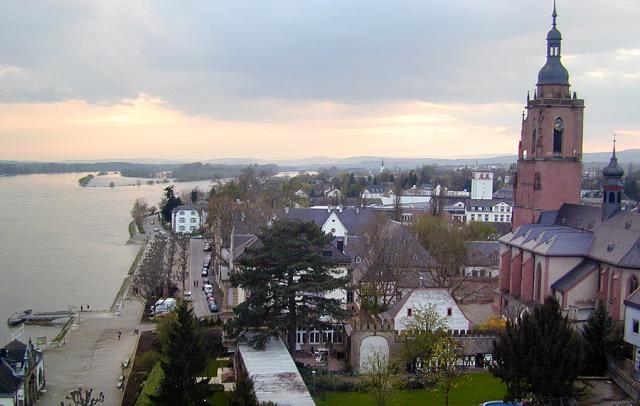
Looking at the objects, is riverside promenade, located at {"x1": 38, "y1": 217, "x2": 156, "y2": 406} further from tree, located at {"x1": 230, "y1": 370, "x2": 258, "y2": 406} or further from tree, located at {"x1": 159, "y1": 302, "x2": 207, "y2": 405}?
tree, located at {"x1": 230, "y1": 370, "x2": 258, "y2": 406}

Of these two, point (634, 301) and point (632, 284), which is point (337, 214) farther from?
point (634, 301)

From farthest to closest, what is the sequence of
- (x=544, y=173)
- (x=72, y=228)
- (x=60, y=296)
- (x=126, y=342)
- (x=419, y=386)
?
(x=72, y=228) < (x=60, y=296) < (x=544, y=173) < (x=126, y=342) < (x=419, y=386)

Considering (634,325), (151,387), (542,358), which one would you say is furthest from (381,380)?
(634,325)

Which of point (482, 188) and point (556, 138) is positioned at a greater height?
point (556, 138)

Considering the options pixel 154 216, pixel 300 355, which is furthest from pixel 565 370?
pixel 154 216

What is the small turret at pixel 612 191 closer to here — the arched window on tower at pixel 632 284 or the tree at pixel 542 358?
the arched window on tower at pixel 632 284

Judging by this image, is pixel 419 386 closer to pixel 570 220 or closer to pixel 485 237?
pixel 570 220

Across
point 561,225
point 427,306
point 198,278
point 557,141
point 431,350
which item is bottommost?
point 198,278
